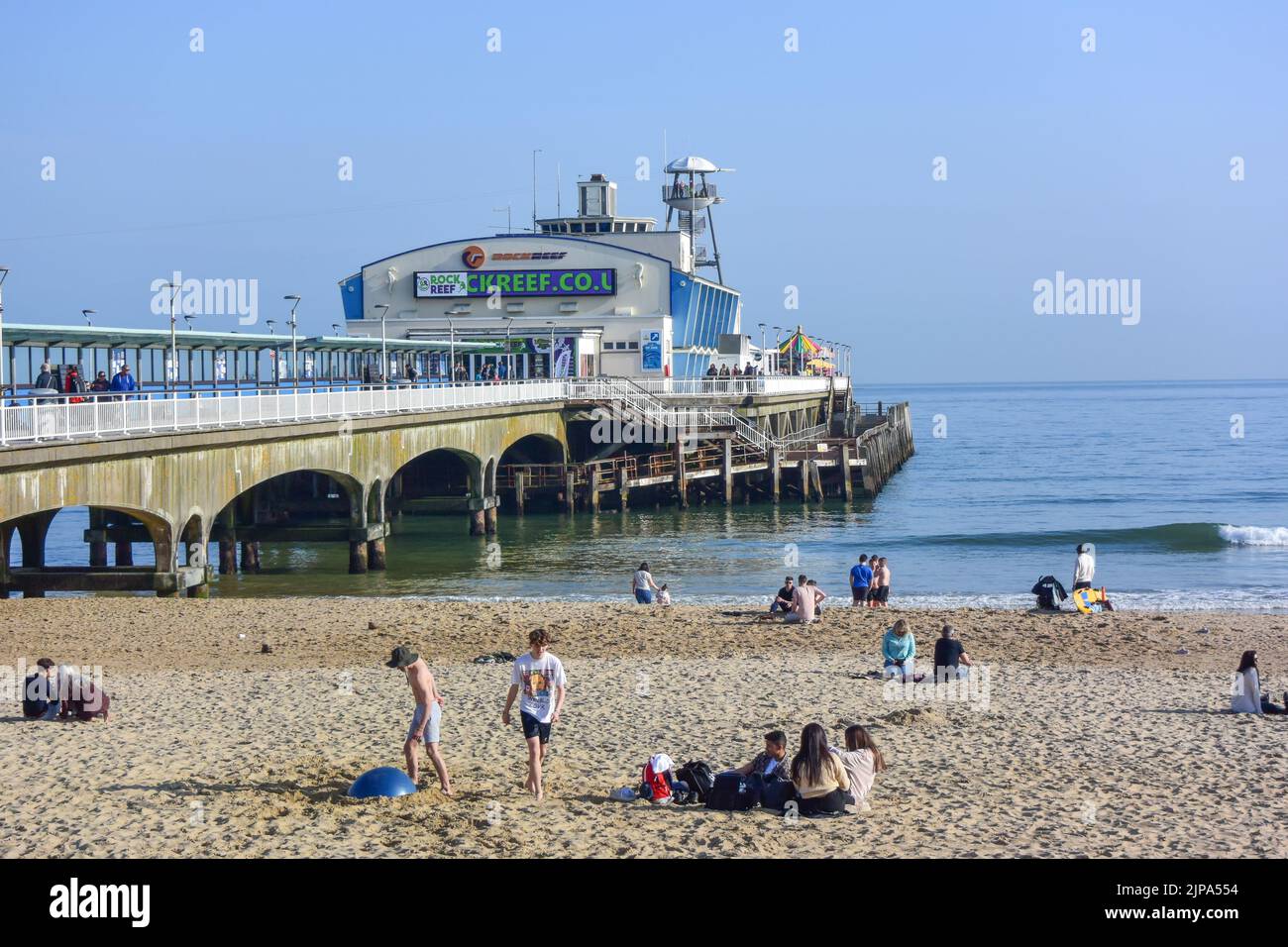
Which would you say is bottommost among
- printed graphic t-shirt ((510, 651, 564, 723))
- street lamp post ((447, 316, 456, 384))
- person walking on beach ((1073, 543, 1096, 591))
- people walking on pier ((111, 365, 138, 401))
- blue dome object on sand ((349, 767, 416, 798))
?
blue dome object on sand ((349, 767, 416, 798))

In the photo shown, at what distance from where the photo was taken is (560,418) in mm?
49594

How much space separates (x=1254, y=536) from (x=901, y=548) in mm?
10416

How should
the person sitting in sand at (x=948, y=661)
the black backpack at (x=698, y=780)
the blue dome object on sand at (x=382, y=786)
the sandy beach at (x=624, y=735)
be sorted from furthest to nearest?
1. the person sitting in sand at (x=948, y=661)
2. the black backpack at (x=698, y=780)
3. the blue dome object on sand at (x=382, y=786)
4. the sandy beach at (x=624, y=735)

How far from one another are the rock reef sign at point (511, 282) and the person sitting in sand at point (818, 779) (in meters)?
53.1

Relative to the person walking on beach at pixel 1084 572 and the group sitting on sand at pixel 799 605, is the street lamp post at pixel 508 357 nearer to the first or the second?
the group sitting on sand at pixel 799 605

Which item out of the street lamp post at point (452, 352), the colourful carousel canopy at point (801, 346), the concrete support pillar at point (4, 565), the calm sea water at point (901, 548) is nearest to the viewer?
the concrete support pillar at point (4, 565)

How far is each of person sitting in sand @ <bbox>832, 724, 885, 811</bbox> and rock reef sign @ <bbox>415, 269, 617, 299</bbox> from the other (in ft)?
172

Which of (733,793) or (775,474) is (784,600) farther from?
(775,474)

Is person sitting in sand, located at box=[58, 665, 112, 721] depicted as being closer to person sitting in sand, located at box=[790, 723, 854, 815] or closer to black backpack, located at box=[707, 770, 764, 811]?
black backpack, located at box=[707, 770, 764, 811]

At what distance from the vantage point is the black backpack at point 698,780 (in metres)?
11.5

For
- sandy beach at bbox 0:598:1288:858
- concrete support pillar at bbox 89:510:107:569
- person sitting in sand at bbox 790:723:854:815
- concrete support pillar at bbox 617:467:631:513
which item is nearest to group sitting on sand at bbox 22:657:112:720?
sandy beach at bbox 0:598:1288:858

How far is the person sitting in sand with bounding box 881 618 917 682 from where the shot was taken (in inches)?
675

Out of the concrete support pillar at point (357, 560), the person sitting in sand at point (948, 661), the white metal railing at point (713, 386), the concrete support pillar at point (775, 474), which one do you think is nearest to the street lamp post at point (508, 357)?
the white metal railing at point (713, 386)
